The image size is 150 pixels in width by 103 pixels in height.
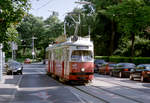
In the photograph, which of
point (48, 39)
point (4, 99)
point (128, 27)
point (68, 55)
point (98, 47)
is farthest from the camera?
point (48, 39)

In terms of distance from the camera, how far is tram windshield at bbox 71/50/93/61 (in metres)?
21.1

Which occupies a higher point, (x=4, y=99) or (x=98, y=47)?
(x=98, y=47)

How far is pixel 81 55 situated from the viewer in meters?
21.3

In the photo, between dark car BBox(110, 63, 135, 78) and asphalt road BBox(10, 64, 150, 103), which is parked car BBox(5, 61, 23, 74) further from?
asphalt road BBox(10, 64, 150, 103)

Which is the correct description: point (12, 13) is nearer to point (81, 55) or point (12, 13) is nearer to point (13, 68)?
point (81, 55)

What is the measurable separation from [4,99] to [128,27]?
2942 centimetres

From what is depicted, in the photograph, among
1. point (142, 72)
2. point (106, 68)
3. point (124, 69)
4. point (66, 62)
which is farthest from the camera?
point (106, 68)

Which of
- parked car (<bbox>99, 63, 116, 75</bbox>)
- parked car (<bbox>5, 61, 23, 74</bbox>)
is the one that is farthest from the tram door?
parked car (<bbox>5, 61, 23, 74</bbox>)

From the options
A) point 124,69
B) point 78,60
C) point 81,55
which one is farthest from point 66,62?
point 124,69

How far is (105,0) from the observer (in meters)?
58.6

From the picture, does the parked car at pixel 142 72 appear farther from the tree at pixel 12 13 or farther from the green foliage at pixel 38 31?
the green foliage at pixel 38 31

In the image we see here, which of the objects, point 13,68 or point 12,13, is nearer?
point 12,13

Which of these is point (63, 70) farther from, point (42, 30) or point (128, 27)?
point (42, 30)

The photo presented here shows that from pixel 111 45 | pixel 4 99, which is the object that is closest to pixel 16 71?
pixel 4 99
